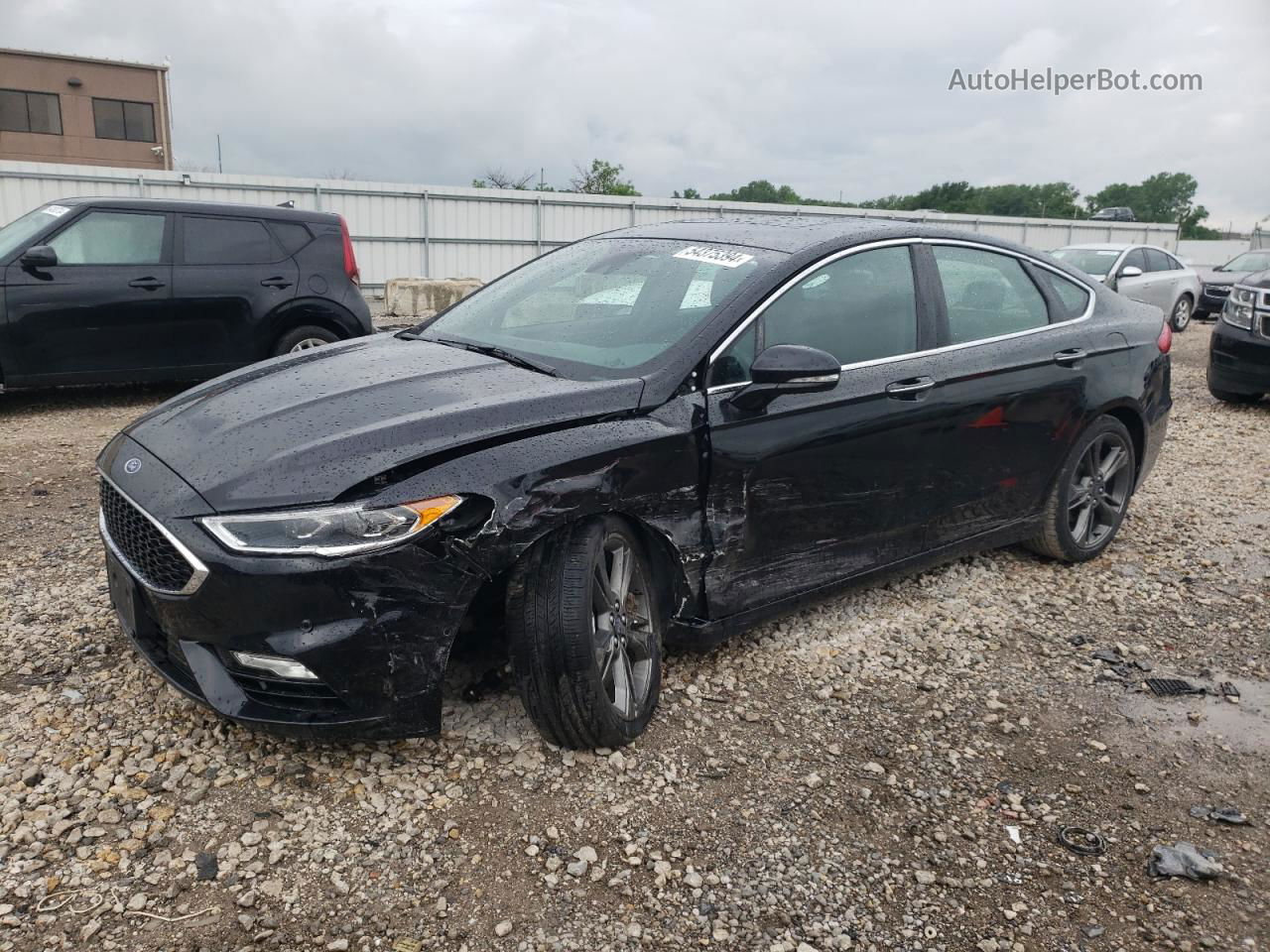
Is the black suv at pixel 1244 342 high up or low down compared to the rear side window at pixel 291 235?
down

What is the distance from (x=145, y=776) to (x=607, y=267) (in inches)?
95.5

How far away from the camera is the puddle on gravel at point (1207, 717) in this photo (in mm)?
3303

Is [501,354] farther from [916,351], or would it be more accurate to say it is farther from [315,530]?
[916,351]

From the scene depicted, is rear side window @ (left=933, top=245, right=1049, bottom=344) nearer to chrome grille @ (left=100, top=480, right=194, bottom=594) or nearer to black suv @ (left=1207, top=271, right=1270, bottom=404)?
chrome grille @ (left=100, top=480, right=194, bottom=594)

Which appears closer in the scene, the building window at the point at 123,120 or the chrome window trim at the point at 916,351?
the chrome window trim at the point at 916,351

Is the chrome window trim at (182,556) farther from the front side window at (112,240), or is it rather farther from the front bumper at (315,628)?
the front side window at (112,240)

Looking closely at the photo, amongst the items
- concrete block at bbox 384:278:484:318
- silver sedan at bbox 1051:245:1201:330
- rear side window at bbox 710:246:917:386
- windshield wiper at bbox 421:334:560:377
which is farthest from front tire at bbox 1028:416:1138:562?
concrete block at bbox 384:278:484:318

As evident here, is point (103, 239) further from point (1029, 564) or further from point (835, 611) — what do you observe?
point (1029, 564)

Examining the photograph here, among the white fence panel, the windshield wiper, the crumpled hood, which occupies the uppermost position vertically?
the white fence panel

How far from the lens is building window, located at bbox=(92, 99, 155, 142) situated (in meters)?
42.0

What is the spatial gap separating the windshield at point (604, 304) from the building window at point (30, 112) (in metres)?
46.5

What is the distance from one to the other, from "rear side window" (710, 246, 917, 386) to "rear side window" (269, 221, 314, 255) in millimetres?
6241

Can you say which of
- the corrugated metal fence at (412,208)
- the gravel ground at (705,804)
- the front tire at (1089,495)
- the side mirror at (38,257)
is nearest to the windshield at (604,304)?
the gravel ground at (705,804)

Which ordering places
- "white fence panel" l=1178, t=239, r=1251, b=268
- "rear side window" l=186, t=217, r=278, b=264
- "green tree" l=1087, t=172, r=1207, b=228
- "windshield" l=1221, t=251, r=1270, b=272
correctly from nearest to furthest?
"rear side window" l=186, t=217, r=278, b=264 < "windshield" l=1221, t=251, r=1270, b=272 < "white fence panel" l=1178, t=239, r=1251, b=268 < "green tree" l=1087, t=172, r=1207, b=228
